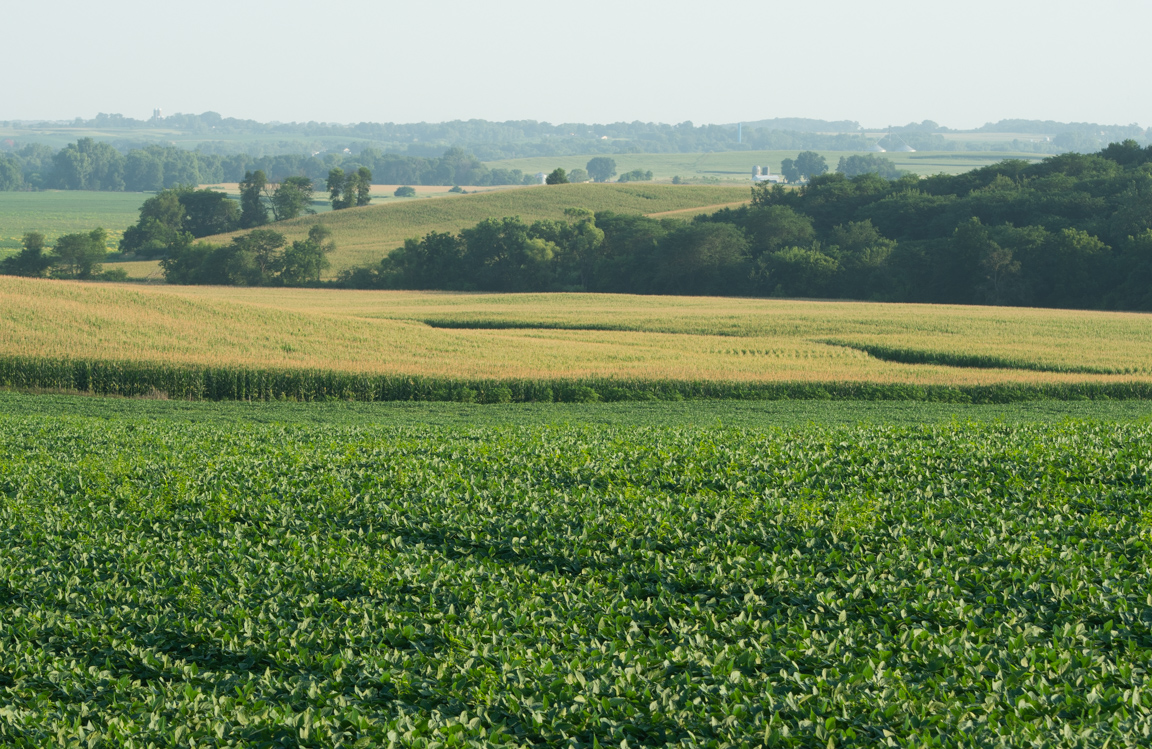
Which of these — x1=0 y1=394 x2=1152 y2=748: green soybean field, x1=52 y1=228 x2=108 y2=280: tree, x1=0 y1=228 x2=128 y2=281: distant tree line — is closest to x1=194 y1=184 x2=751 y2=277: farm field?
x1=52 y1=228 x2=108 y2=280: tree

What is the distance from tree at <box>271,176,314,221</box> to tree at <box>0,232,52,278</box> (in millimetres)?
35341

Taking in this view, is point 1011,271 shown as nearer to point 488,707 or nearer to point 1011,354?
point 1011,354

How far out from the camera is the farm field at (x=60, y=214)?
130250 millimetres

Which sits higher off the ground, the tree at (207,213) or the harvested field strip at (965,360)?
the tree at (207,213)

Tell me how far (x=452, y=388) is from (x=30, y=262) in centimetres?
7654

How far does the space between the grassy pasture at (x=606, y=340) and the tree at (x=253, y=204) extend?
70957 mm

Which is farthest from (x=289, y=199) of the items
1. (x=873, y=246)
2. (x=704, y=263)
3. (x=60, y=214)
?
(x=873, y=246)

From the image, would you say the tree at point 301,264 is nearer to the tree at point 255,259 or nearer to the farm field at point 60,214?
the tree at point 255,259

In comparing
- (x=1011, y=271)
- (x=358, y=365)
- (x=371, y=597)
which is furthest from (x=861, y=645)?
(x=1011, y=271)

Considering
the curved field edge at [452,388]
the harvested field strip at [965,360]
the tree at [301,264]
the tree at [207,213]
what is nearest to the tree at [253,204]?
the tree at [207,213]

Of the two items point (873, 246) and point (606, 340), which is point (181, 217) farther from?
point (606, 340)

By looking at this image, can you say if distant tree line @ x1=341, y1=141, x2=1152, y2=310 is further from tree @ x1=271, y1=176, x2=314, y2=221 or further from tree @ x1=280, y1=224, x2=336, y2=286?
tree @ x1=271, y1=176, x2=314, y2=221

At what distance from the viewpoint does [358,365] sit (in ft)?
113

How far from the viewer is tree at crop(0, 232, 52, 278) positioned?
88.4 metres
